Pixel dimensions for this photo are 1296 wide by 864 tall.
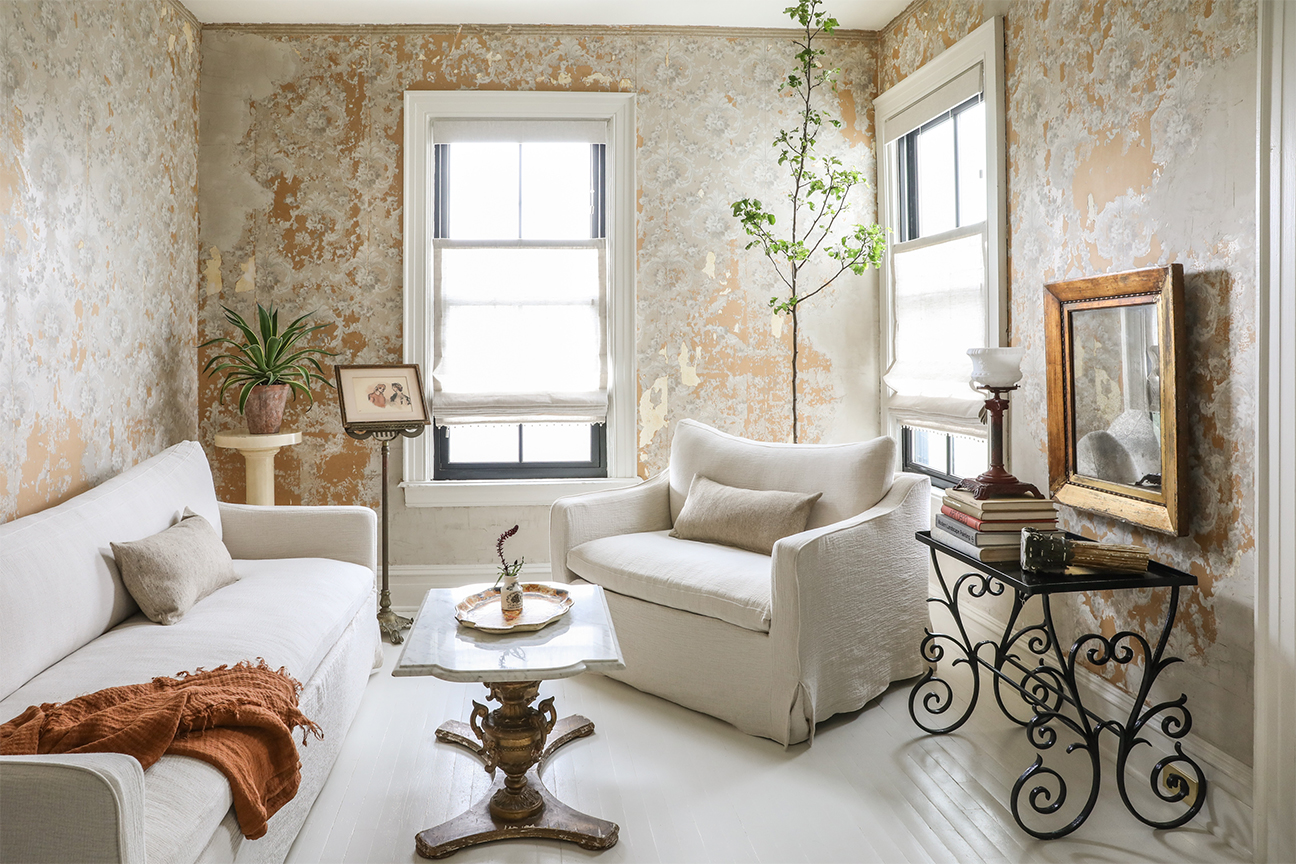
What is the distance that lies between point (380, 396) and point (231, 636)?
5.81 ft

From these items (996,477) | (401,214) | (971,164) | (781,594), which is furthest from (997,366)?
(401,214)

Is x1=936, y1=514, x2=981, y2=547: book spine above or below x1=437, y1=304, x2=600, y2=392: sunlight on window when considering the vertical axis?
below

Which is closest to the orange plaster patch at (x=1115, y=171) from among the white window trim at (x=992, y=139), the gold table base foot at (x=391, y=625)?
the white window trim at (x=992, y=139)

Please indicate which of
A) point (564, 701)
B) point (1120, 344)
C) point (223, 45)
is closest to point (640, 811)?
point (564, 701)

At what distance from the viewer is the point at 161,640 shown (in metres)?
2.32

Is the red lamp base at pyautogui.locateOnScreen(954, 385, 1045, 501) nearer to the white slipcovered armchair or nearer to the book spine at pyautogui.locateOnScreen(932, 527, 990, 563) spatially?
the book spine at pyautogui.locateOnScreen(932, 527, 990, 563)

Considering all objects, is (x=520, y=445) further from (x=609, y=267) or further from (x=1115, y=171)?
(x=1115, y=171)

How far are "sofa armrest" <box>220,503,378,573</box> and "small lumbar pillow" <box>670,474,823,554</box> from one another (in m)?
1.28

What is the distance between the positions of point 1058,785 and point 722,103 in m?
3.40

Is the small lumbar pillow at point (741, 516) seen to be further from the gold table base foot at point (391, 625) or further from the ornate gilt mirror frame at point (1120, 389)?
the gold table base foot at point (391, 625)

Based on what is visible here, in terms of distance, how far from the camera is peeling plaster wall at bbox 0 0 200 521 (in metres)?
2.74

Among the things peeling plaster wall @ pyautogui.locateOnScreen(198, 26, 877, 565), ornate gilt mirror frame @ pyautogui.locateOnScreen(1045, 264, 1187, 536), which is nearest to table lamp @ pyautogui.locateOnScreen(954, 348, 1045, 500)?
ornate gilt mirror frame @ pyautogui.locateOnScreen(1045, 264, 1187, 536)

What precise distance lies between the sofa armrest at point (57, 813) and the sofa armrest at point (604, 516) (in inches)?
91.6

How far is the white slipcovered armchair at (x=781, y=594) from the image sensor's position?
9.18ft
